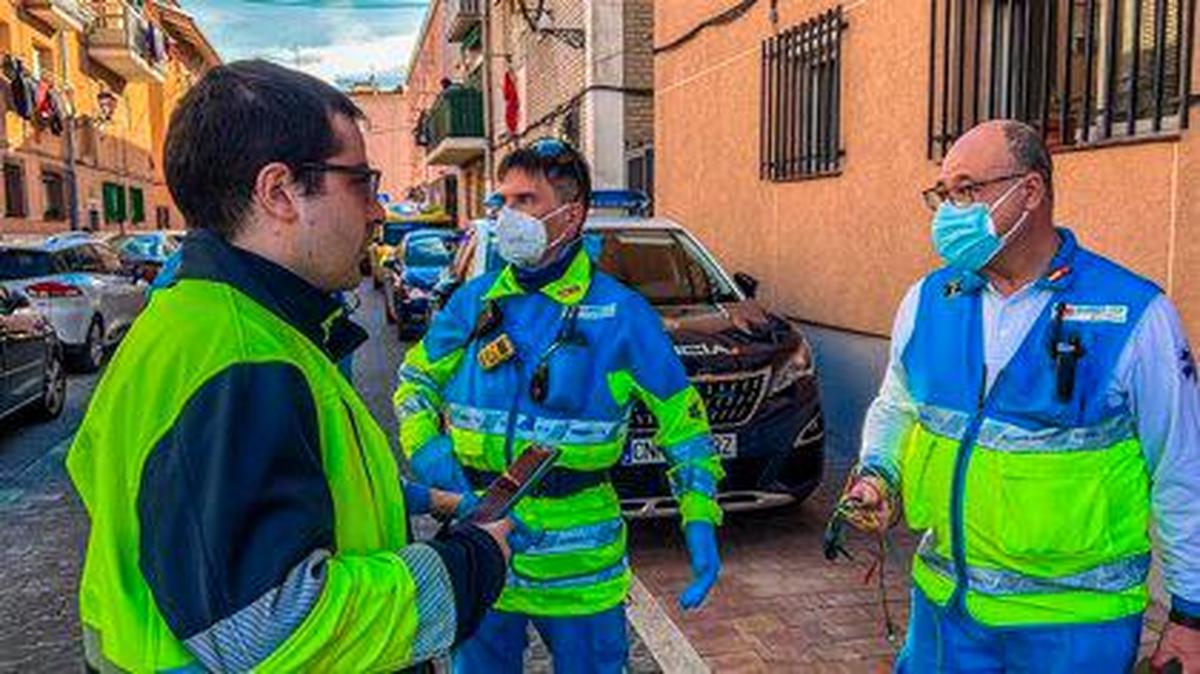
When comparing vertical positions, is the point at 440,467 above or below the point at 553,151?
below

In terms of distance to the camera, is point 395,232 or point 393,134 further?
point 393,134

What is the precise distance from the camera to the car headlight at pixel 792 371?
557 cm

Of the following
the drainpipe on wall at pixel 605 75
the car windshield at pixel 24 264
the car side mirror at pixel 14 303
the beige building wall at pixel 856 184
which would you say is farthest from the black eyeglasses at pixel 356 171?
the drainpipe on wall at pixel 605 75

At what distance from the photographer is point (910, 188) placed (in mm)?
6984

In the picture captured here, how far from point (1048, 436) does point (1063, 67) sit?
4311 mm

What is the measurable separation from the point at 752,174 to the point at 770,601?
5.72 m

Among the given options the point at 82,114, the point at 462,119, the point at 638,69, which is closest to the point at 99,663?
the point at 638,69

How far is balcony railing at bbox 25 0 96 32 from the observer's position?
24281mm

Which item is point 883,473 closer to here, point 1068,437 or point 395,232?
point 1068,437

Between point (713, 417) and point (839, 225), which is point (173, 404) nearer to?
point (713, 417)

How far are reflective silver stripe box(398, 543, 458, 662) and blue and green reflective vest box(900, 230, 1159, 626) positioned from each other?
4.41 feet

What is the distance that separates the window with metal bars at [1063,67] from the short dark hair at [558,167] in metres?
3.10

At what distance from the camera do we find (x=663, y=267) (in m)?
6.86

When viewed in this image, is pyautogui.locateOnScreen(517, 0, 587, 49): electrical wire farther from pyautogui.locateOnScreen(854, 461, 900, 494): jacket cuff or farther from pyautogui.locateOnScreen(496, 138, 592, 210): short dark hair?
pyautogui.locateOnScreen(854, 461, 900, 494): jacket cuff
